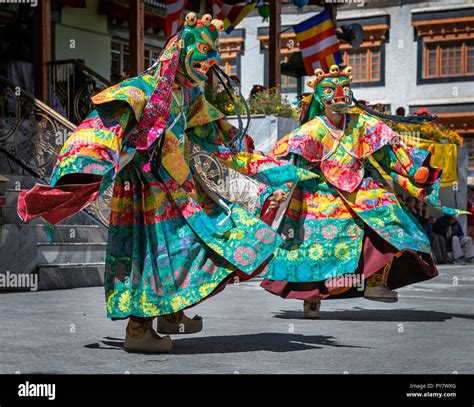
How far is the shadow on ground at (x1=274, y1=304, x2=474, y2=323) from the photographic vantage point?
9.23 metres

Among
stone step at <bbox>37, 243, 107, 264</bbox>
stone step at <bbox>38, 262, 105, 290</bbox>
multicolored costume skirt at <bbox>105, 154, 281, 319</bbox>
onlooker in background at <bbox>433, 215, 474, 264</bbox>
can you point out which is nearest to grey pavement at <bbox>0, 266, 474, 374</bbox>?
multicolored costume skirt at <bbox>105, 154, 281, 319</bbox>

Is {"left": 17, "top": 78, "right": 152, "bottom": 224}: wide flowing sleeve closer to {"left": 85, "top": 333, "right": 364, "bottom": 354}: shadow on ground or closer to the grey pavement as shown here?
the grey pavement

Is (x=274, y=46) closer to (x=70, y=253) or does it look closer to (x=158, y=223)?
(x=70, y=253)

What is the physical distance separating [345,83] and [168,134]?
3.20 m

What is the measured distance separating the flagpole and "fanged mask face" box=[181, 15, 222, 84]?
1329 centimetres

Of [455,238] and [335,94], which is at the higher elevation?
[335,94]

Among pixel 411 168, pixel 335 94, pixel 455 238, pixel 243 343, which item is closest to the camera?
→ pixel 243 343

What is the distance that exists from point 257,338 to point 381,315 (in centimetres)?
241

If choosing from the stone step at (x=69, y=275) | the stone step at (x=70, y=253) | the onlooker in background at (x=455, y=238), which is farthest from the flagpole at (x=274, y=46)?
the stone step at (x=69, y=275)

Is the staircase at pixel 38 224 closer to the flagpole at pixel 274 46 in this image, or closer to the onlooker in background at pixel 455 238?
the flagpole at pixel 274 46

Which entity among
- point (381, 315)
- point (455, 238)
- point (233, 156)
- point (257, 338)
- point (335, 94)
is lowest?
point (455, 238)

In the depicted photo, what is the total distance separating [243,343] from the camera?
720 cm

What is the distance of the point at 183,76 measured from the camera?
277 inches

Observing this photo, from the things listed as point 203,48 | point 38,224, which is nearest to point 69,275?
point 38,224
